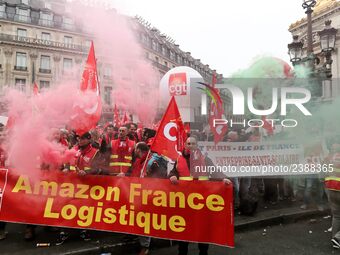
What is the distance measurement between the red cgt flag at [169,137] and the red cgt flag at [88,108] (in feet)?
4.81

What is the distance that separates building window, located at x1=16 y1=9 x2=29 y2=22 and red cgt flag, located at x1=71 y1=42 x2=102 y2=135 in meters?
40.9

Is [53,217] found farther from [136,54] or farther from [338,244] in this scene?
[136,54]

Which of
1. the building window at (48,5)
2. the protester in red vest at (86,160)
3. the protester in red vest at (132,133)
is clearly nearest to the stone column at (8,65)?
the building window at (48,5)

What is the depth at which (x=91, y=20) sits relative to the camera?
11.6 m

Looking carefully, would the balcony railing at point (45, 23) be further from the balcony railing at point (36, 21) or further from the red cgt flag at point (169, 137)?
the red cgt flag at point (169, 137)

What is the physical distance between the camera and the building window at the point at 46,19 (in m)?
41.4

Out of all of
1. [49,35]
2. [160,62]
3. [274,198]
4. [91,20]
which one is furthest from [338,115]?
[49,35]

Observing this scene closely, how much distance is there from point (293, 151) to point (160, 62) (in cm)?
1587

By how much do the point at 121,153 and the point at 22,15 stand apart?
41807 mm

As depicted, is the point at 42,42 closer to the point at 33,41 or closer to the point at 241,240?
the point at 33,41

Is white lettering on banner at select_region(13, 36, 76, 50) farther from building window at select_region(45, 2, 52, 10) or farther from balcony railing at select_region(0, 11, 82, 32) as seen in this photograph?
building window at select_region(45, 2, 52, 10)

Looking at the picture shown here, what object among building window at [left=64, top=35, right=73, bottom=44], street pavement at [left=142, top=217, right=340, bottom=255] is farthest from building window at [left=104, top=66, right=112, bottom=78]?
building window at [left=64, top=35, right=73, bottom=44]

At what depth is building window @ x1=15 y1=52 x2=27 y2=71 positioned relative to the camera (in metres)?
38.8

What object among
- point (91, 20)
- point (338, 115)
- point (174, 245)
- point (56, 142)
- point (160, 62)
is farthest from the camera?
point (160, 62)
